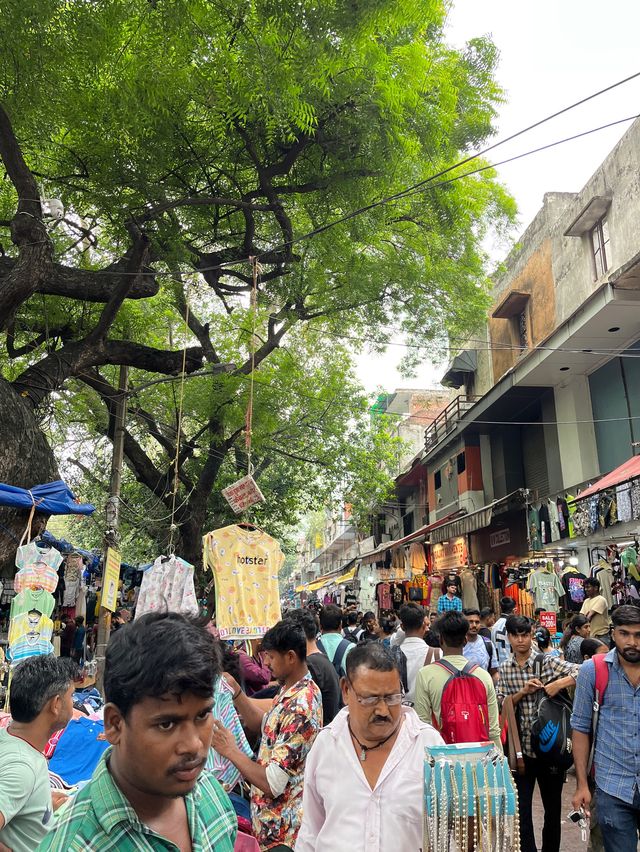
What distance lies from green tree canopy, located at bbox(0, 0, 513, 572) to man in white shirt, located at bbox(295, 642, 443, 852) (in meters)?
6.38

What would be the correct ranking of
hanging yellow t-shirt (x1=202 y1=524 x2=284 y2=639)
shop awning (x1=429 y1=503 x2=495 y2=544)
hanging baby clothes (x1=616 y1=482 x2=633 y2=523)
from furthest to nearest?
shop awning (x1=429 y1=503 x2=495 y2=544) → hanging baby clothes (x1=616 y1=482 x2=633 y2=523) → hanging yellow t-shirt (x1=202 y1=524 x2=284 y2=639)

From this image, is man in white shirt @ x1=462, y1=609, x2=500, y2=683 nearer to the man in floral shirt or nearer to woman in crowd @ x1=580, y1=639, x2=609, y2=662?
woman in crowd @ x1=580, y1=639, x2=609, y2=662

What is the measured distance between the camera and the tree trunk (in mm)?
8031


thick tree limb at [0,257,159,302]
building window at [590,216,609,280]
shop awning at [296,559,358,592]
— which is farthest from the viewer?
shop awning at [296,559,358,592]

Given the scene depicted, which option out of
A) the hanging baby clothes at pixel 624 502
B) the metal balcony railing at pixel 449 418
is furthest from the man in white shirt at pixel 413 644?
the metal balcony railing at pixel 449 418

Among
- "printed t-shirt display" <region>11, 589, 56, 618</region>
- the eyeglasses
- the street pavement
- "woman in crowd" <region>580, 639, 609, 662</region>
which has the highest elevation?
"printed t-shirt display" <region>11, 589, 56, 618</region>

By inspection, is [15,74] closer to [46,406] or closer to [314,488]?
[46,406]

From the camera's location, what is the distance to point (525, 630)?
5.42m

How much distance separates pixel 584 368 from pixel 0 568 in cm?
1256

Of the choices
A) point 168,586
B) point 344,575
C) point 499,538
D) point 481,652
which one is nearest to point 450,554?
point 499,538

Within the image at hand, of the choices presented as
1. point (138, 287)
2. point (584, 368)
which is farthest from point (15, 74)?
point (584, 368)

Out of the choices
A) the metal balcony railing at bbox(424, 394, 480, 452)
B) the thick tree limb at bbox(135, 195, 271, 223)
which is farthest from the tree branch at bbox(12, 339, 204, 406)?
the metal balcony railing at bbox(424, 394, 480, 452)

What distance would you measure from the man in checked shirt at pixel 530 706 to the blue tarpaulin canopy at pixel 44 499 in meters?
5.27

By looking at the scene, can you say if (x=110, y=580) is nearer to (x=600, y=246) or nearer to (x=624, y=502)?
(x=624, y=502)
